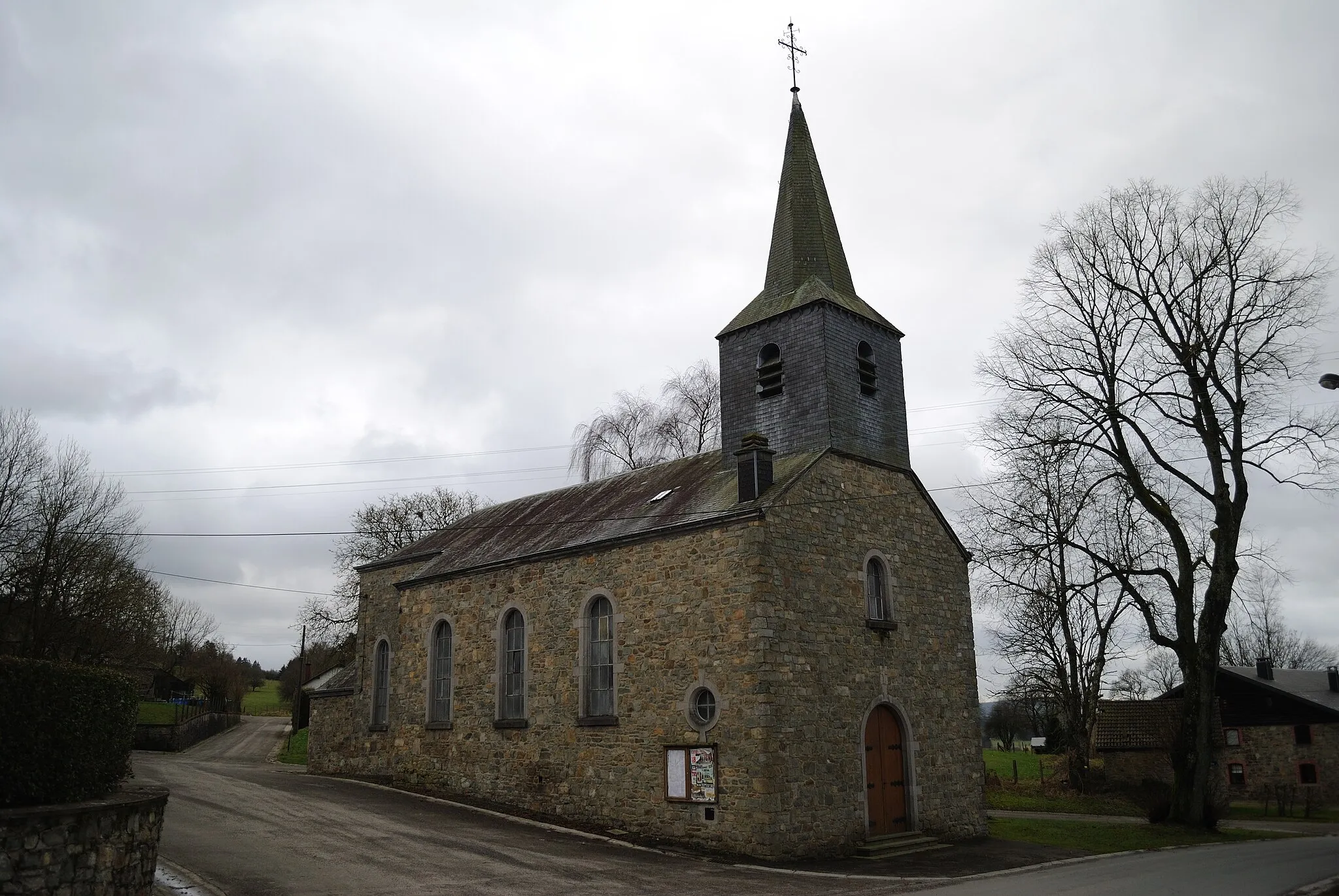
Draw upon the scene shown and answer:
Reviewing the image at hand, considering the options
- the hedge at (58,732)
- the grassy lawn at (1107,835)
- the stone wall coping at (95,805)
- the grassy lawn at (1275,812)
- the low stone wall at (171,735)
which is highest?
the hedge at (58,732)

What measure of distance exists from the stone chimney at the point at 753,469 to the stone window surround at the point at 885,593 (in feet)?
8.65

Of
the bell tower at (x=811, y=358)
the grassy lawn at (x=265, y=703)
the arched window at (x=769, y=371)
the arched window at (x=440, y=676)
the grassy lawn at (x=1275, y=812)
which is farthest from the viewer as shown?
the grassy lawn at (x=265, y=703)

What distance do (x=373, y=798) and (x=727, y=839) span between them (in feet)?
29.1

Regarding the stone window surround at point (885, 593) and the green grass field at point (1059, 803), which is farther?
the green grass field at point (1059, 803)

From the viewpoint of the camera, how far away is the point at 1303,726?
3691cm

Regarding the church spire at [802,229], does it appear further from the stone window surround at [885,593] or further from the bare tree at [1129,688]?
the bare tree at [1129,688]

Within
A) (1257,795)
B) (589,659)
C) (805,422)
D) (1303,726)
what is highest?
(805,422)

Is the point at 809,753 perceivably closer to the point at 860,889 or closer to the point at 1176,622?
the point at 860,889

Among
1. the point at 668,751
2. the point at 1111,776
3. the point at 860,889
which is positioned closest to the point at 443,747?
the point at 668,751

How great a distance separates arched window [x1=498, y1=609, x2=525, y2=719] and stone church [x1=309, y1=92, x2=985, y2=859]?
6cm

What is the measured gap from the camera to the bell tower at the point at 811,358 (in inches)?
736

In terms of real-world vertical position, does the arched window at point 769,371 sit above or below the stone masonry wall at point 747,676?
above

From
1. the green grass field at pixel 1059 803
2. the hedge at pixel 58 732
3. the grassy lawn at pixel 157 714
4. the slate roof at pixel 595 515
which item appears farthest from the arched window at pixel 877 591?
the grassy lawn at pixel 157 714

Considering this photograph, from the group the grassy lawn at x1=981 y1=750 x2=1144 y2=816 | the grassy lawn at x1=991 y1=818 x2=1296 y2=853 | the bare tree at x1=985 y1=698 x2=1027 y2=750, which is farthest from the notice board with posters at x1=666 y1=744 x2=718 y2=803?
the bare tree at x1=985 y1=698 x2=1027 y2=750
